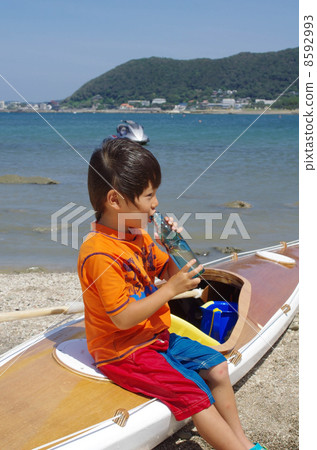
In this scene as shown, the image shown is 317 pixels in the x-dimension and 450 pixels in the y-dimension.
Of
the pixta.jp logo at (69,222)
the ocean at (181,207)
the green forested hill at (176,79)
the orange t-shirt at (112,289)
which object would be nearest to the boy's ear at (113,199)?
the orange t-shirt at (112,289)

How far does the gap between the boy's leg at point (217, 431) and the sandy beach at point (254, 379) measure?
573mm

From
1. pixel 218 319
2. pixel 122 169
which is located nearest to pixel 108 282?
pixel 122 169

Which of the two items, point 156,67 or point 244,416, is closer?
point 244,416

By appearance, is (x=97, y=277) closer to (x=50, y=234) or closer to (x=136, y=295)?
(x=136, y=295)

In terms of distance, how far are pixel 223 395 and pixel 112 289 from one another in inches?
29.1

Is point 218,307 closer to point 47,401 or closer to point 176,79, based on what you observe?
point 47,401

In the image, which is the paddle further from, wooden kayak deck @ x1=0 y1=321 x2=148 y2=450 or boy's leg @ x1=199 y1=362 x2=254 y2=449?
boy's leg @ x1=199 y1=362 x2=254 y2=449

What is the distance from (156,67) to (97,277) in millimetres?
54132

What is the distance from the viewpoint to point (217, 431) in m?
2.21

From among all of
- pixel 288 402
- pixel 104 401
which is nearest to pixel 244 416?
pixel 288 402

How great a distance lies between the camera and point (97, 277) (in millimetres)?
2174

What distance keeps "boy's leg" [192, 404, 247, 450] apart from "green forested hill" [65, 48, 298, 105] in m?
45.3

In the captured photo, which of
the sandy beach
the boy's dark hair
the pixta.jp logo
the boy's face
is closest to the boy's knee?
the sandy beach

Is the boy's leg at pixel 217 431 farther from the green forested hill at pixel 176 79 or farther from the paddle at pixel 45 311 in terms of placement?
the green forested hill at pixel 176 79
